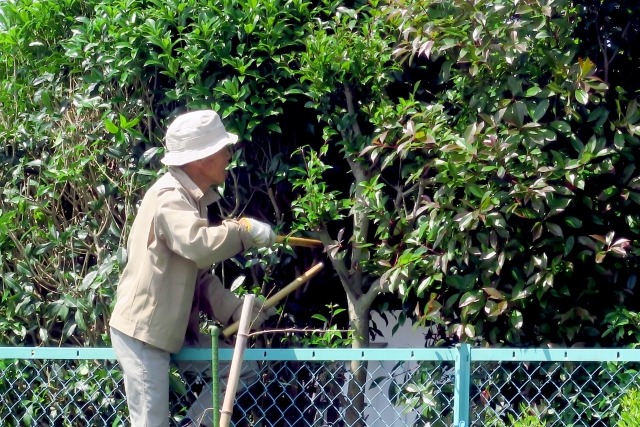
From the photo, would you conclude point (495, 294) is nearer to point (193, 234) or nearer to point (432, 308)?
point (432, 308)

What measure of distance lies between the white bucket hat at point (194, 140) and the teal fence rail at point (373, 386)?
75cm

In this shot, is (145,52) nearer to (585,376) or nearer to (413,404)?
(413,404)

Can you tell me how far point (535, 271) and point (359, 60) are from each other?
1225 millimetres

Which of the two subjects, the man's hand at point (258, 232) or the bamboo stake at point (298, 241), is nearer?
the man's hand at point (258, 232)

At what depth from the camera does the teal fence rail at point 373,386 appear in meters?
3.63

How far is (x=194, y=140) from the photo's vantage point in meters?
Result: 4.14

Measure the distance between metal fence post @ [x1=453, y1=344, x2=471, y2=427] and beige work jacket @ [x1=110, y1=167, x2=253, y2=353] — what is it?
918mm

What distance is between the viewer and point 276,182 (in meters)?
4.99

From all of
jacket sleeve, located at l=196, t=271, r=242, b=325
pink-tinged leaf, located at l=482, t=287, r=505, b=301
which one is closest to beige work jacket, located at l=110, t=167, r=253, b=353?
jacket sleeve, located at l=196, t=271, r=242, b=325

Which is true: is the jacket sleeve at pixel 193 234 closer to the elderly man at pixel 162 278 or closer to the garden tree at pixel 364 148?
the elderly man at pixel 162 278

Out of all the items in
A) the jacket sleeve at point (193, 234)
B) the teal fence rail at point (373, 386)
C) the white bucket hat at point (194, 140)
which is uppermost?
the white bucket hat at point (194, 140)

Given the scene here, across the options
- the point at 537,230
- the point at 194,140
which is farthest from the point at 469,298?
the point at 194,140

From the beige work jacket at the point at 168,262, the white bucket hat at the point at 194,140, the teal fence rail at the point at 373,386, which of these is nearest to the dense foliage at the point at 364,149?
the teal fence rail at the point at 373,386

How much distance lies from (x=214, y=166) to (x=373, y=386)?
48.3 inches
